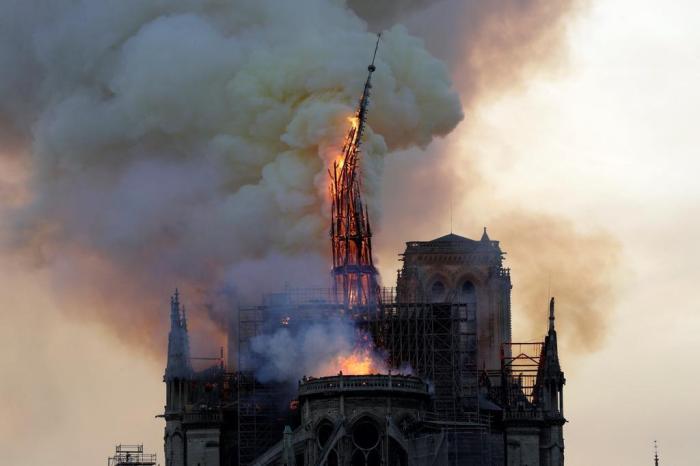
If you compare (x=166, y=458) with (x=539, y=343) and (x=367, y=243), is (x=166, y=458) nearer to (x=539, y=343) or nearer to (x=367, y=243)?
(x=367, y=243)

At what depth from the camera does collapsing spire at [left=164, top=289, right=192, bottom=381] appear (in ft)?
592

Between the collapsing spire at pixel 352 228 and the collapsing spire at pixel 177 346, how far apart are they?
12668 mm

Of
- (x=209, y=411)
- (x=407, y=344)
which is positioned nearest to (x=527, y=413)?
(x=407, y=344)

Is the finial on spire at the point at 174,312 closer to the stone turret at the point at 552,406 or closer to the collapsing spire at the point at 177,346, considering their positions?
the collapsing spire at the point at 177,346

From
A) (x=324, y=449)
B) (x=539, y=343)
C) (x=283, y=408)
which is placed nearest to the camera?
(x=324, y=449)

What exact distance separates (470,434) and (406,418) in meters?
4.70

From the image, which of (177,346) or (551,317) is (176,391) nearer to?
(177,346)

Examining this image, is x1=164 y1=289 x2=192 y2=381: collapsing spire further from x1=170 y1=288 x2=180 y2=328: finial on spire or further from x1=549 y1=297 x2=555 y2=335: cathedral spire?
x1=549 y1=297 x2=555 y2=335: cathedral spire

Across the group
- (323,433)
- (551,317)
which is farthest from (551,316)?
(323,433)

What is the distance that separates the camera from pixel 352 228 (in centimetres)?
18000

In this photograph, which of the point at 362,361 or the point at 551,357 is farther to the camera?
the point at 551,357

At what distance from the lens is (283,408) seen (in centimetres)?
17612

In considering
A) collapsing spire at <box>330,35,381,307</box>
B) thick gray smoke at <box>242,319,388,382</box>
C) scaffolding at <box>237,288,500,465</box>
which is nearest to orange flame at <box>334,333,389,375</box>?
thick gray smoke at <box>242,319,388,382</box>

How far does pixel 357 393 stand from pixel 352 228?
708 inches
